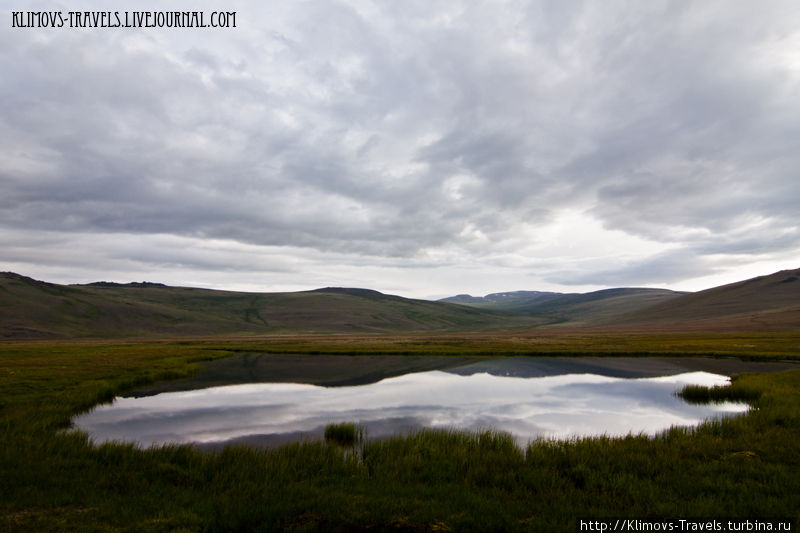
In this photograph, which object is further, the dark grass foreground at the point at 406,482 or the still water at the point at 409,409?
the still water at the point at 409,409

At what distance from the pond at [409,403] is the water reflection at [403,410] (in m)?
0.07

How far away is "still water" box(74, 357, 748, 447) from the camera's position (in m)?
21.5

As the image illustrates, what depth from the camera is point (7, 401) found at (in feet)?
80.0

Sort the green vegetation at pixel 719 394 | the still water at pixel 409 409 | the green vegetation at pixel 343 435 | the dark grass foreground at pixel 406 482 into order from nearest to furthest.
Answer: the dark grass foreground at pixel 406 482, the green vegetation at pixel 343 435, the still water at pixel 409 409, the green vegetation at pixel 719 394

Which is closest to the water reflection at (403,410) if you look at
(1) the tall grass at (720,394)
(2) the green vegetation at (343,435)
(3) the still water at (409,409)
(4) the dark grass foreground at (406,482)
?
(3) the still water at (409,409)

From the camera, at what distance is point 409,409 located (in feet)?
90.8

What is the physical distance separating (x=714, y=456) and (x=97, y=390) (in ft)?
118

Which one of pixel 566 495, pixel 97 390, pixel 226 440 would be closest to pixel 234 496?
pixel 566 495

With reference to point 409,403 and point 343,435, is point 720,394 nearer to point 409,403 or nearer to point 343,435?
point 409,403

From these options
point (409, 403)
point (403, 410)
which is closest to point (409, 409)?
point (403, 410)

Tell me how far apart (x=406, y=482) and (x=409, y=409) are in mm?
15429

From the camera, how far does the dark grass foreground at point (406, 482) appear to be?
31.2 ft

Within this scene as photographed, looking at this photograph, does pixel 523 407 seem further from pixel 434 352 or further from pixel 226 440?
pixel 434 352

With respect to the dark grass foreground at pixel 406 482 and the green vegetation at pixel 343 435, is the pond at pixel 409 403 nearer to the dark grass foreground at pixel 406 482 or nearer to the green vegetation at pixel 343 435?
the green vegetation at pixel 343 435
